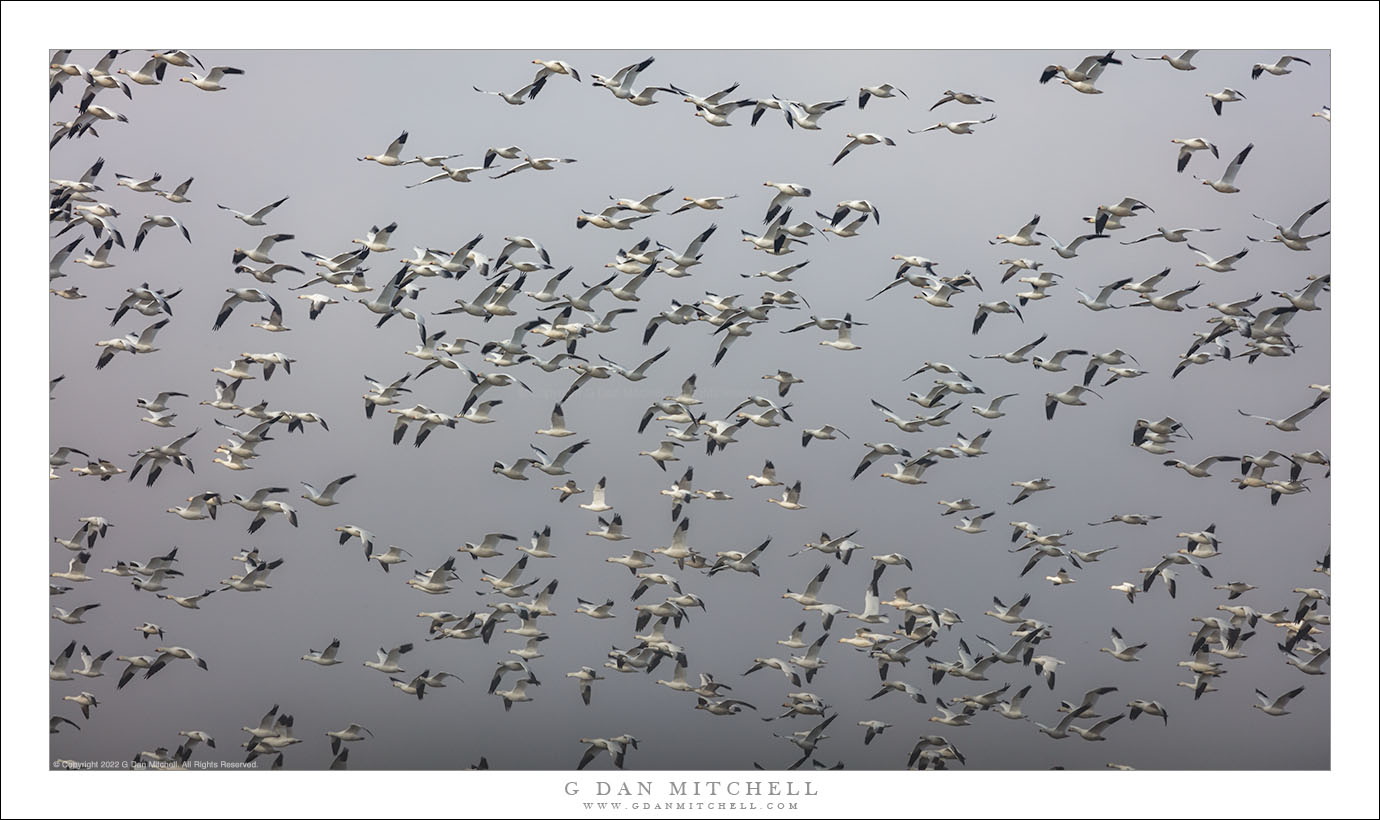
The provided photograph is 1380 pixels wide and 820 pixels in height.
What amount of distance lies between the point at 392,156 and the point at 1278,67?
16.5 feet

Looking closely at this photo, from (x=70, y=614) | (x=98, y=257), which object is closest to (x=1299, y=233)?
(x=98, y=257)

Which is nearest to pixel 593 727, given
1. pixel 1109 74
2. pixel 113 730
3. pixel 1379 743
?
pixel 113 730

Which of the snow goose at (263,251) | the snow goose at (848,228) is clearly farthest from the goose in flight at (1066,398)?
the snow goose at (263,251)

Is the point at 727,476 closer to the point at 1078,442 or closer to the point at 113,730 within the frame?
the point at 1078,442

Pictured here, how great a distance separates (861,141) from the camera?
7.37 meters

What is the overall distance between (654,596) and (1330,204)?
4442 mm

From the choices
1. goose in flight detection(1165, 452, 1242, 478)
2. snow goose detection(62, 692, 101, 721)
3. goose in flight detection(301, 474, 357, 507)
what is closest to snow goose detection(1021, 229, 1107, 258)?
goose in flight detection(1165, 452, 1242, 478)

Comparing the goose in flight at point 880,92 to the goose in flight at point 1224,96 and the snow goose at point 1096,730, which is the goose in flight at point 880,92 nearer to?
the goose in flight at point 1224,96

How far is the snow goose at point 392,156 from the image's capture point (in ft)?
24.2

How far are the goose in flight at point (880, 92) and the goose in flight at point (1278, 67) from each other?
1.76 m

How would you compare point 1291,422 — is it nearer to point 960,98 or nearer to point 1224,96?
point 1224,96

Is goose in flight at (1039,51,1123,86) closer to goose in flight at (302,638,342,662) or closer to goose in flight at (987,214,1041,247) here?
goose in flight at (987,214,1041,247)

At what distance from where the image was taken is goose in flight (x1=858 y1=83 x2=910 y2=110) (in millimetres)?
7277

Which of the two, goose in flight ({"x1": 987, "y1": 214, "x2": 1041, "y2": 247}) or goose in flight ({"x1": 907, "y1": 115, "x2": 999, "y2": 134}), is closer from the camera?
goose in flight ({"x1": 907, "y1": 115, "x2": 999, "y2": 134})
